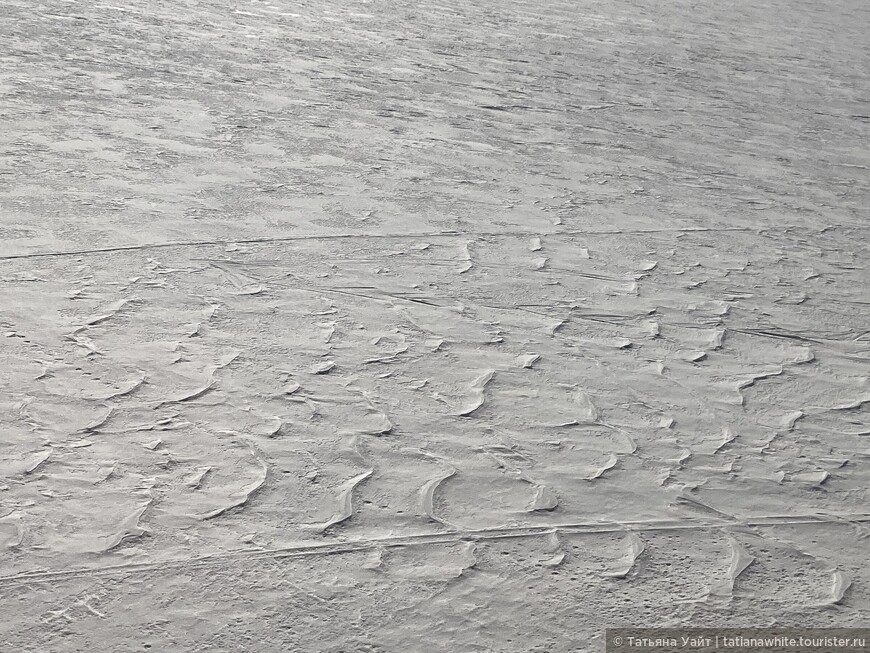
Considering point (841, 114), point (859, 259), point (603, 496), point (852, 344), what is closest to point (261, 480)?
point (603, 496)

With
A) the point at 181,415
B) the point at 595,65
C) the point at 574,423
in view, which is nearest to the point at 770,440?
the point at 574,423

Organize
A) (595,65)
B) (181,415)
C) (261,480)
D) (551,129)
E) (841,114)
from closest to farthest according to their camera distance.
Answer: (261,480) → (181,415) → (551,129) → (841,114) → (595,65)

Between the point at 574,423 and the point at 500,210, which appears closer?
the point at 574,423

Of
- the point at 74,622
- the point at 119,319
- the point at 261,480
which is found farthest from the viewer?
the point at 119,319

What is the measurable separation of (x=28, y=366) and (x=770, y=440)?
2.02 m

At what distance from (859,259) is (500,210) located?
1470 millimetres

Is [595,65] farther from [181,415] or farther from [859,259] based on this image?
[181,415]

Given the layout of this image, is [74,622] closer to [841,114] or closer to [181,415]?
[181,415]

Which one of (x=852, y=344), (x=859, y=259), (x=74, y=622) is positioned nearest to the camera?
(x=74, y=622)

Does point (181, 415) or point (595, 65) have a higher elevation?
point (595, 65)

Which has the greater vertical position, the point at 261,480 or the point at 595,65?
the point at 595,65

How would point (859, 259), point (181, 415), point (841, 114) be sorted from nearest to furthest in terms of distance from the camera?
1. point (181, 415)
2. point (859, 259)
3. point (841, 114)

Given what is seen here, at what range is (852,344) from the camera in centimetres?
336

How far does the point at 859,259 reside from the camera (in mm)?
4133
